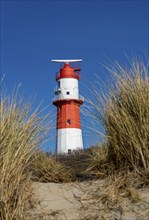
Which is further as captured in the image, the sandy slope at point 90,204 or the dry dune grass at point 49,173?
the dry dune grass at point 49,173

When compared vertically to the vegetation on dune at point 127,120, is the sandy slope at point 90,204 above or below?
below

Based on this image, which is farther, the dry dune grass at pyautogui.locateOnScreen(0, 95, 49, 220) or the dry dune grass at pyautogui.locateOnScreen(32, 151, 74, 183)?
the dry dune grass at pyautogui.locateOnScreen(32, 151, 74, 183)

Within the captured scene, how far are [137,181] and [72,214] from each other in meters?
0.61

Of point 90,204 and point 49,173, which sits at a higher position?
point 49,173

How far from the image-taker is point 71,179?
354cm

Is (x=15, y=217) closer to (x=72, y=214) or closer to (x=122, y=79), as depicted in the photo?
(x=72, y=214)

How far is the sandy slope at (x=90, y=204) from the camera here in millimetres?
2479

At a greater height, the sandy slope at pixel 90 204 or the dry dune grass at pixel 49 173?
the dry dune grass at pixel 49 173

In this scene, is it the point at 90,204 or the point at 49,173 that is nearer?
the point at 90,204

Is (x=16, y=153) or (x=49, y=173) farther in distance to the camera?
(x=49, y=173)

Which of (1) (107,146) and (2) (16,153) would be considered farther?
(1) (107,146)

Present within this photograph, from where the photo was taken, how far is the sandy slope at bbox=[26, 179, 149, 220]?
2479 millimetres

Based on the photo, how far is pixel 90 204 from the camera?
265cm

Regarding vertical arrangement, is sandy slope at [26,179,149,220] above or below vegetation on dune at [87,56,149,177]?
below
